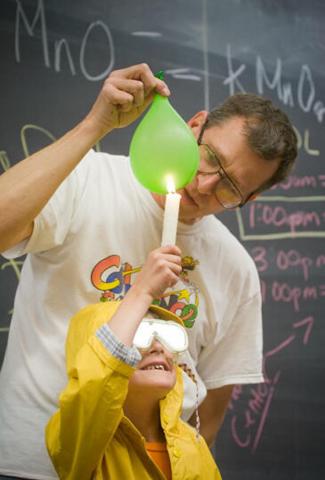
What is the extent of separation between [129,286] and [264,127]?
0.39 metres

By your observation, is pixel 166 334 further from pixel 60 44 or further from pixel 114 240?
pixel 60 44

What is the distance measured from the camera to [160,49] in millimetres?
1583

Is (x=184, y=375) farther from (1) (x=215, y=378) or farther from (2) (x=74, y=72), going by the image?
(2) (x=74, y=72)

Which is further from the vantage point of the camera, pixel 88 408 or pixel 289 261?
pixel 289 261

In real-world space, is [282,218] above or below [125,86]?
below

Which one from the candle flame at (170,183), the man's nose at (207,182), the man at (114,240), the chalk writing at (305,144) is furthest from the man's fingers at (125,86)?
the chalk writing at (305,144)

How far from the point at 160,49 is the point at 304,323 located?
881 millimetres

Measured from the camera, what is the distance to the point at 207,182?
1031 mm

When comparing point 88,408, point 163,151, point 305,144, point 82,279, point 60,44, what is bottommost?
point 88,408

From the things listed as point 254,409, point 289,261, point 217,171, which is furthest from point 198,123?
point 254,409

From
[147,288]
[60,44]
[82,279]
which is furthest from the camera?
[60,44]

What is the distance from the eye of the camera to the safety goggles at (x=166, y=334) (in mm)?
1011

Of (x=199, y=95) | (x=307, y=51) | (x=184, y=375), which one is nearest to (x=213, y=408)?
(x=184, y=375)

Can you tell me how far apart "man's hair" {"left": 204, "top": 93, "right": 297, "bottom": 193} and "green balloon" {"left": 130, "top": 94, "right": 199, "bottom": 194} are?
0.22 meters
